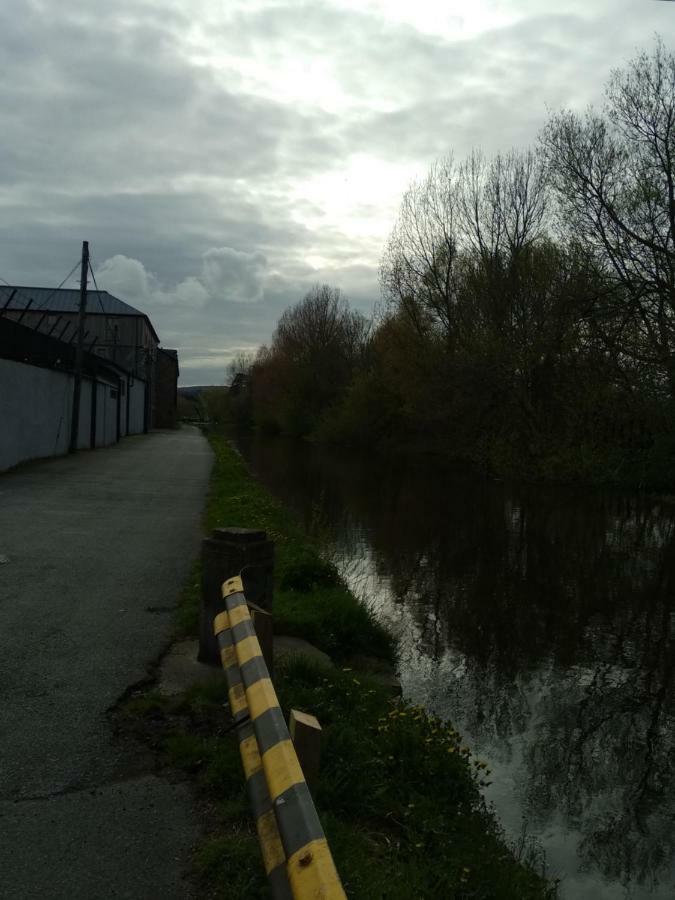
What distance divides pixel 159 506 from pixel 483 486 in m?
14.9

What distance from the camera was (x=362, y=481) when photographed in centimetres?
2894

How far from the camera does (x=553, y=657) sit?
830 cm

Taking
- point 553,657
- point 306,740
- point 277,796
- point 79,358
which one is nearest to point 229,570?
point 306,740

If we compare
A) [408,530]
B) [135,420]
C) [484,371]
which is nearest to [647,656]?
[408,530]

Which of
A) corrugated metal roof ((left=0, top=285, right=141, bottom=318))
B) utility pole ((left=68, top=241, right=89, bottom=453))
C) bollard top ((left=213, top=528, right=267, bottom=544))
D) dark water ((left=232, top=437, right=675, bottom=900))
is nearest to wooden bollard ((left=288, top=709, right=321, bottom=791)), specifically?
dark water ((left=232, top=437, right=675, bottom=900))

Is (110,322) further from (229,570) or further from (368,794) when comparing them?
(368,794)

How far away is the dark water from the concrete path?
233 cm

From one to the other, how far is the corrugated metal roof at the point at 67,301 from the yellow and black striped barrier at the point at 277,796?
70475 mm

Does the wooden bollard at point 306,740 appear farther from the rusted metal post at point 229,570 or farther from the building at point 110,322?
the building at point 110,322

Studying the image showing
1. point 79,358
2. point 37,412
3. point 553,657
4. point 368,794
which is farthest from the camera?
point 79,358

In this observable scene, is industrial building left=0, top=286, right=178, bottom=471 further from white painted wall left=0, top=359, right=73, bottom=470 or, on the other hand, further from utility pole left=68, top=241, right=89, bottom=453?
utility pole left=68, top=241, right=89, bottom=453

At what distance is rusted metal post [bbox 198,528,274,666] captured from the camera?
576cm

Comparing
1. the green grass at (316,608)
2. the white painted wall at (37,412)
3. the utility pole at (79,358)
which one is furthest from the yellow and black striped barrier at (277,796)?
the utility pole at (79,358)

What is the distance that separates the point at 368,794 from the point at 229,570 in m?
1.96
